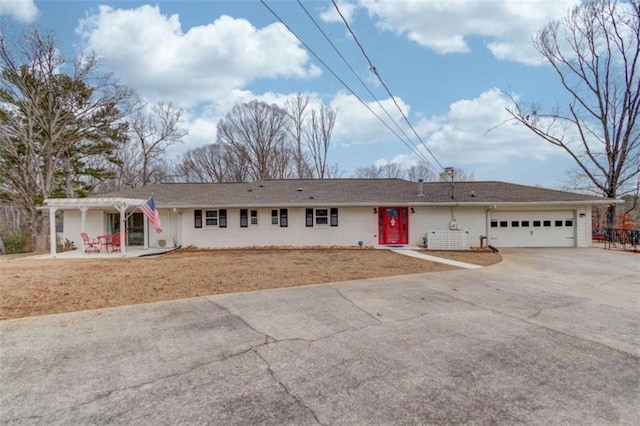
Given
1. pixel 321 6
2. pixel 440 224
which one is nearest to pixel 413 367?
pixel 321 6

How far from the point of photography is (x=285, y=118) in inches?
1296

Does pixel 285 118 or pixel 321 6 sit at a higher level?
pixel 285 118

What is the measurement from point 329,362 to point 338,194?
13942 mm

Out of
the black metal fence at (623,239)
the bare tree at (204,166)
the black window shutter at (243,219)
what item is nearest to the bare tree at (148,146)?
the bare tree at (204,166)

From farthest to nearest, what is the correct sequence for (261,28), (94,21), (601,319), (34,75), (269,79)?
(34,75)
(269,79)
(94,21)
(261,28)
(601,319)

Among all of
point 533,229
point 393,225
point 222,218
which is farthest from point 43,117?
point 533,229

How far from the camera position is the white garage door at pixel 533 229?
1667 centimetres

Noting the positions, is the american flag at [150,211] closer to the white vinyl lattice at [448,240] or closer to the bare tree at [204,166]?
the white vinyl lattice at [448,240]

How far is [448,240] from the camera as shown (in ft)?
50.5

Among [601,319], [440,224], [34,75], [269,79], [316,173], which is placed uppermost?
[34,75]

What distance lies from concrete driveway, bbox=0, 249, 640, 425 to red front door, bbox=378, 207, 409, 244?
9929mm

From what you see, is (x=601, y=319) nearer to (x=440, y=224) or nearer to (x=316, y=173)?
(x=440, y=224)

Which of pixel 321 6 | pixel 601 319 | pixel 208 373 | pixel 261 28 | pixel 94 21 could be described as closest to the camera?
pixel 208 373

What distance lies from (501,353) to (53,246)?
630 inches
